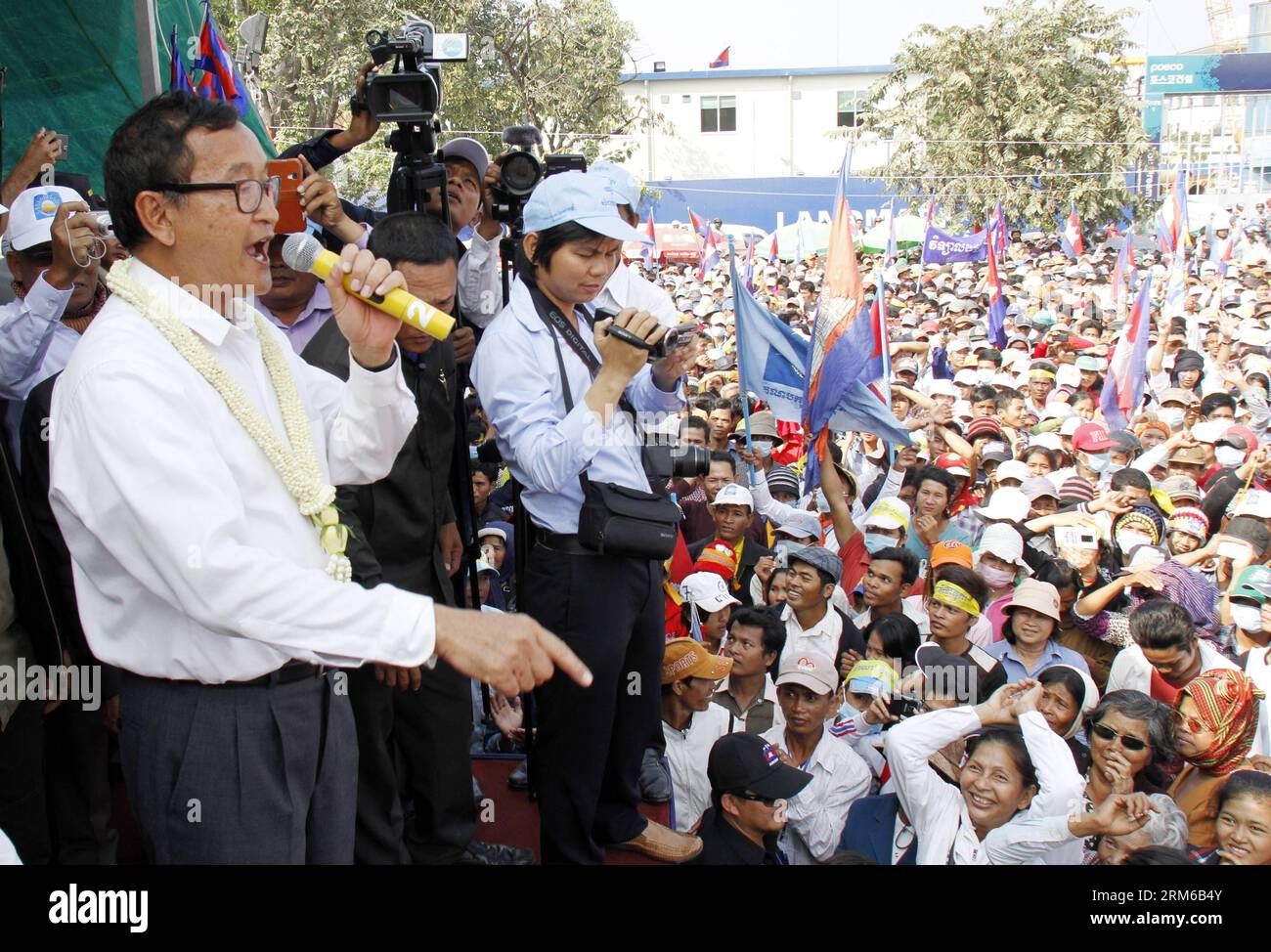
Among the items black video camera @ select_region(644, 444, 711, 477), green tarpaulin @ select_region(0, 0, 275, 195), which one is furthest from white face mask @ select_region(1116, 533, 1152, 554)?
green tarpaulin @ select_region(0, 0, 275, 195)

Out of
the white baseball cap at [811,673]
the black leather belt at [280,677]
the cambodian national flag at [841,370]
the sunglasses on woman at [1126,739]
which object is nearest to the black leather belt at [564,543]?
the black leather belt at [280,677]

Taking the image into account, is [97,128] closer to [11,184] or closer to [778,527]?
[11,184]

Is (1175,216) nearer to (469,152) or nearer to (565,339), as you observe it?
(469,152)

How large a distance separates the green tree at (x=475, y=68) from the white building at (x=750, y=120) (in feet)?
46.1

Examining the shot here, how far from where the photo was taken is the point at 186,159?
5.72 feet

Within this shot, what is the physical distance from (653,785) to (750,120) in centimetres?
3396

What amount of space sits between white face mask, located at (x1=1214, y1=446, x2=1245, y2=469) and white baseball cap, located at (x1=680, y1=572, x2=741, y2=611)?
4.10 metres

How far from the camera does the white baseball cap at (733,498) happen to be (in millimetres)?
5449

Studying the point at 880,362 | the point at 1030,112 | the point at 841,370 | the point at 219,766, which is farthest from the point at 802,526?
the point at 1030,112

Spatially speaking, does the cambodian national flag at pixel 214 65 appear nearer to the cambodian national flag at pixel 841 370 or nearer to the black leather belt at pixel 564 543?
the black leather belt at pixel 564 543

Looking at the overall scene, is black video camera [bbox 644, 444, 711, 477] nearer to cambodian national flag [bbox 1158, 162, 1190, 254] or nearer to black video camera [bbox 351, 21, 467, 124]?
black video camera [bbox 351, 21, 467, 124]

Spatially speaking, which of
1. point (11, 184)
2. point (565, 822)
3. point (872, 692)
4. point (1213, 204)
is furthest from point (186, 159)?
point (1213, 204)

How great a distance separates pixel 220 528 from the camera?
5.18 feet
